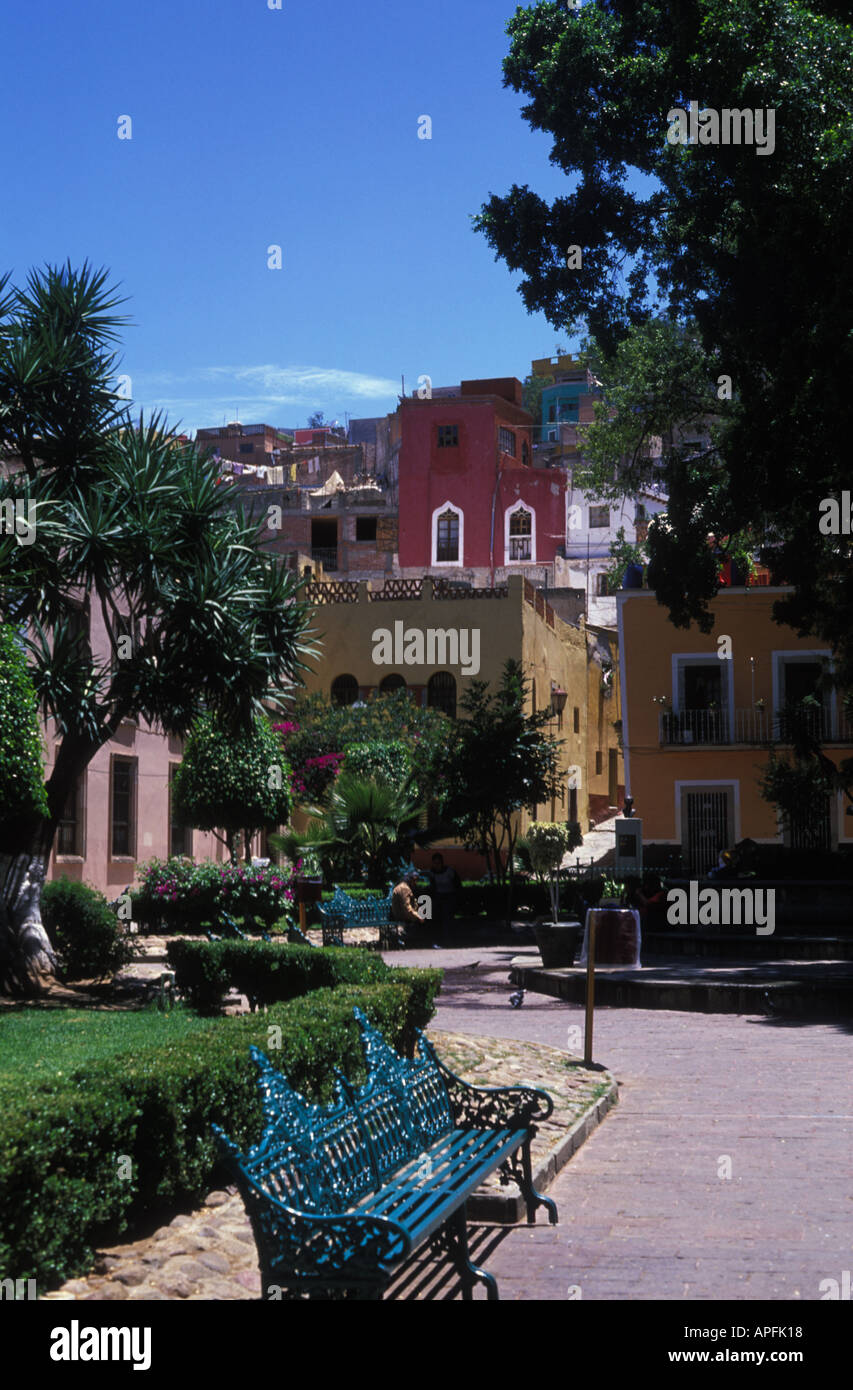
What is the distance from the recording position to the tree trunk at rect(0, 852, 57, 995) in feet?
48.6

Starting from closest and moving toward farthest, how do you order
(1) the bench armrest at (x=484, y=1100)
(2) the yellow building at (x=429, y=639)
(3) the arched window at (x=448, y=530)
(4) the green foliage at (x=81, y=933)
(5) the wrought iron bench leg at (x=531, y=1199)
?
(5) the wrought iron bench leg at (x=531, y=1199), (1) the bench armrest at (x=484, y=1100), (4) the green foliage at (x=81, y=933), (2) the yellow building at (x=429, y=639), (3) the arched window at (x=448, y=530)

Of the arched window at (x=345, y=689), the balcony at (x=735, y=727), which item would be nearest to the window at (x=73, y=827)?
the arched window at (x=345, y=689)

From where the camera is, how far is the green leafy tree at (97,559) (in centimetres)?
1509

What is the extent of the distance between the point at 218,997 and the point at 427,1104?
25.8 feet

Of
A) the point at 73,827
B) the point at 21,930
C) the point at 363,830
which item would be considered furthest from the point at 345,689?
the point at 21,930

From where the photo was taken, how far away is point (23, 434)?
52.7 feet

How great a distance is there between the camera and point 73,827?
26156mm

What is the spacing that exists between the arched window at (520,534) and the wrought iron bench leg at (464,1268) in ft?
177

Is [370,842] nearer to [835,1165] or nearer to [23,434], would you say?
[23,434]

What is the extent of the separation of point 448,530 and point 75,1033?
157ft

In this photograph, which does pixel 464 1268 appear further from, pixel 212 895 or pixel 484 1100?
pixel 212 895

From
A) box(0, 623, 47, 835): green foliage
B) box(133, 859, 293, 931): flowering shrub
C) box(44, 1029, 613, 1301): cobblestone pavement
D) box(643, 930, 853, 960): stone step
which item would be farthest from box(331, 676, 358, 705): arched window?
box(44, 1029, 613, 1301): cobblestone pavement

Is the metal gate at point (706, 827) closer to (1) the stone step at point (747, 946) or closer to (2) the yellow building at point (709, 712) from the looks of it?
(2) the yellow building at point (709, 712)
